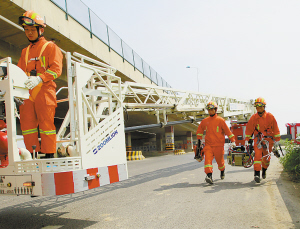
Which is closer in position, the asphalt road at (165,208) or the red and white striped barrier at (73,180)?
the red and white striped barrier at (73,180)

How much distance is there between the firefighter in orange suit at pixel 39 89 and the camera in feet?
12.7

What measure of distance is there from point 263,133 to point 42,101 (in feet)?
18.3

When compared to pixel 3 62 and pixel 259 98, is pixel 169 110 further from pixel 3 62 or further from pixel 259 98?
pixel 3 62

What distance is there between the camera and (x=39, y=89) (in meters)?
3.92

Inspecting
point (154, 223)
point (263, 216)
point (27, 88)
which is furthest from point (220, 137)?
point (27, 88)

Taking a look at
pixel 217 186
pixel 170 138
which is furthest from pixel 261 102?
pixel 170 138

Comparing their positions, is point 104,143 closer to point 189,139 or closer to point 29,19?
point 29,19

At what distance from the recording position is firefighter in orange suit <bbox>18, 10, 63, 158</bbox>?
3.88 metres

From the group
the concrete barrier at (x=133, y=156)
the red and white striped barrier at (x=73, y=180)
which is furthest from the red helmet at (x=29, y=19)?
the concrete barrier at (x=133, y=156)

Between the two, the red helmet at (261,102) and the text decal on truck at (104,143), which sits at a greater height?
the red helmet at (261,102)

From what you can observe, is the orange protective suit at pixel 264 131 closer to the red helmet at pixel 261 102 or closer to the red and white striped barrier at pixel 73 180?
the red helmet at pixel 261 102

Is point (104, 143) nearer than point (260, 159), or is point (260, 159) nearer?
point (104, 143)

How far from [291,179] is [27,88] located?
6399 mm

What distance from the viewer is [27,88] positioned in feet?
12.1
